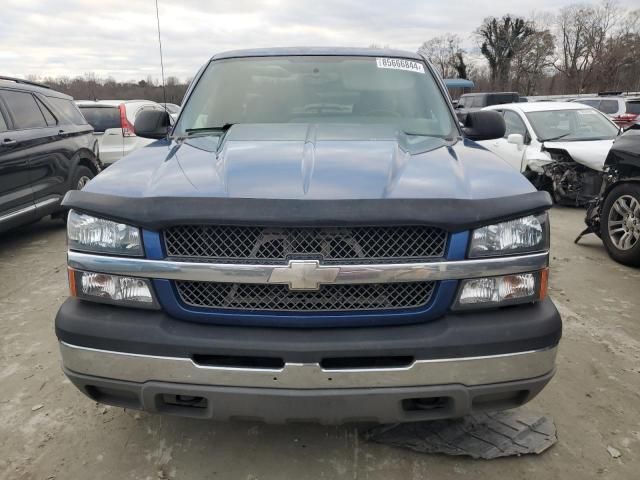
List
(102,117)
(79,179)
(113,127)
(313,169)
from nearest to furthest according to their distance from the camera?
1. (313,169)
2. (79,179)
3. (113,127)
4. (102,117)

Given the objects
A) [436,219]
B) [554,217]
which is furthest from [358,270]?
[554,217]

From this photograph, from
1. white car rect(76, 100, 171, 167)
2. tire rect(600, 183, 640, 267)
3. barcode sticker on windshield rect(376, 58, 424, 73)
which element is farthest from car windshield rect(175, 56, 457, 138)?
white car rect(76, 100, 171, 167)

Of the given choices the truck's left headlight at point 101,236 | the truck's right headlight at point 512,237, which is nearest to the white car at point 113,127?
the truck's left headlight at point 101,236

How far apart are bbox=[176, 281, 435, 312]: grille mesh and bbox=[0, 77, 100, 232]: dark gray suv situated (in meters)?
4.66

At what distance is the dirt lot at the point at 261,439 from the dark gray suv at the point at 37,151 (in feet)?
8.73

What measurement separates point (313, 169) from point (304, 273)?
0.51 meters

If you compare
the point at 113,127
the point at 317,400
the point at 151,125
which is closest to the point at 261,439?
the point at 317,400

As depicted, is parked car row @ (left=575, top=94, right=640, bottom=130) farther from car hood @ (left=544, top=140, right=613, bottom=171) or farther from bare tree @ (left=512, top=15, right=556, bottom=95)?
bare tree @ (left=512, top=15, right=556, bottom=95)

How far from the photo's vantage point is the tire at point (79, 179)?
23.1 feet

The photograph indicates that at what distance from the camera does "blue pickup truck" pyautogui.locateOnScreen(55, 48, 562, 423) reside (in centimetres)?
192

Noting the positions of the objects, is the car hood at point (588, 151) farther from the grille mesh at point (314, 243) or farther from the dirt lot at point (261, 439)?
the grille mesh at point (314, 243)

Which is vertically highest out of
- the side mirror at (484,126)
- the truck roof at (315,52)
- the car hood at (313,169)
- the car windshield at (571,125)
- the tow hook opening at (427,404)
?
the truck roof at (315,52)

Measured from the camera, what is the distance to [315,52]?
3.71 m

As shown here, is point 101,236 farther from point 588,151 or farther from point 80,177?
point 588,151
